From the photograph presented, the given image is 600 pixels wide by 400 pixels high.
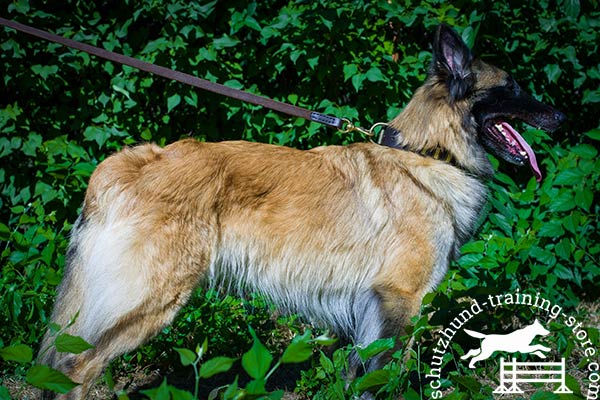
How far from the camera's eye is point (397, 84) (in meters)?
4.89

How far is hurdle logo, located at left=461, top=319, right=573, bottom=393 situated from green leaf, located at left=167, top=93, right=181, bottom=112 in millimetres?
2595

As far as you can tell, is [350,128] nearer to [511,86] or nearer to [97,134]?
[511,86]

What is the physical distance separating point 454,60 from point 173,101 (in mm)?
2131

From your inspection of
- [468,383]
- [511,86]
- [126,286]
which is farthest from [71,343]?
[511,86]

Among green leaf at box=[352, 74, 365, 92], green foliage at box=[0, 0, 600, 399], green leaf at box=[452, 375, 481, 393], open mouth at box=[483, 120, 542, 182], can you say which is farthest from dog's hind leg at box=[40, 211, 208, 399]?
green leaf at box=[352, 74, 365, 92]

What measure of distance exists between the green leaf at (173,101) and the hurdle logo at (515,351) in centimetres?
259

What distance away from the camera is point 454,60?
362 centimetres

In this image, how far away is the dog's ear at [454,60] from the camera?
3.58 metres

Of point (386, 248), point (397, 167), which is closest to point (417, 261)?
point (386, 248)

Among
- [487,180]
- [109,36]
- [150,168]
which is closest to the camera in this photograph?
[150,168]

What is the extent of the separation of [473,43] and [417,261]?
2.13 m

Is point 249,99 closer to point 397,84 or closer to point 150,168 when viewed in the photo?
point 150,168

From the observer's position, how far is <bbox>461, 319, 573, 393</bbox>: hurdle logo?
3.60 metres

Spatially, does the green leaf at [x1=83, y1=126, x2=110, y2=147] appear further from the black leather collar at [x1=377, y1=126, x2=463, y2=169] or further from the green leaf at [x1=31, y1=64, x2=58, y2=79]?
the black leather collar at [x1=377, y1=126, x2=463, y2=169]
